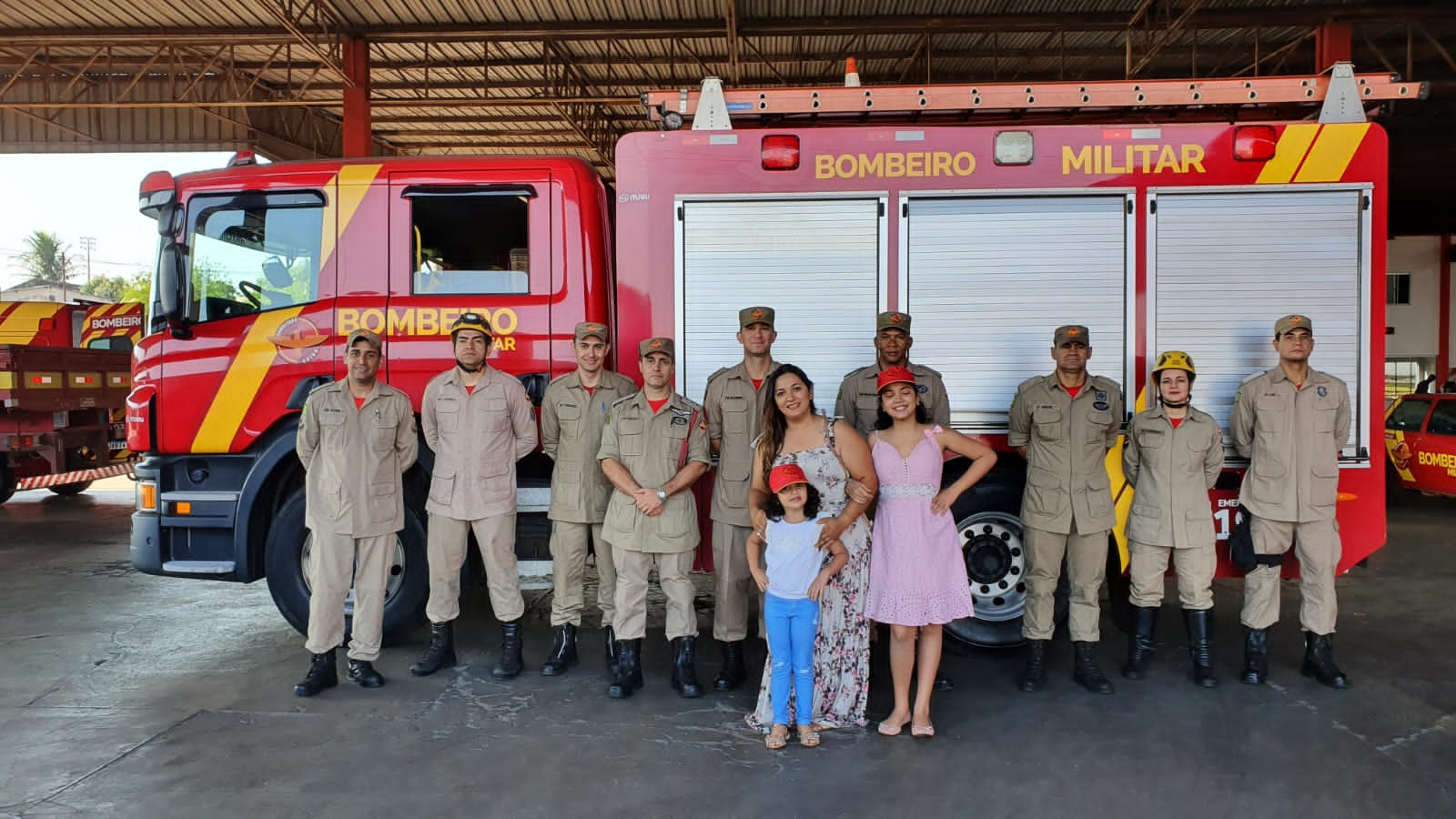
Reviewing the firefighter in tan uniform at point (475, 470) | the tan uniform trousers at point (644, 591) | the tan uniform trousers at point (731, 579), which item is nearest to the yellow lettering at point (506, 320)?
the firefighter in tan uniform at point (475, 470)

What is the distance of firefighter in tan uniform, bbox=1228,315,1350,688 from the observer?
4184 millimetres

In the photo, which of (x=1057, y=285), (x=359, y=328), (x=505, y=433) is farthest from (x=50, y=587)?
(x=1057, y=285)

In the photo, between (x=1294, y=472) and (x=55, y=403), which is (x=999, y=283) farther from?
(x=55, y=403)

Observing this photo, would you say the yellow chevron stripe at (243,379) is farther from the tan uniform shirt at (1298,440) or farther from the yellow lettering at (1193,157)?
the tan uniform shirt at (1298,440)

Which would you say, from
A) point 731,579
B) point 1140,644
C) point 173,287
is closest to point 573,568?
point 731,579

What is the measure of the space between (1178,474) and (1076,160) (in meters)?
1.60

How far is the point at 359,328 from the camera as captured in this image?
454 centimetres

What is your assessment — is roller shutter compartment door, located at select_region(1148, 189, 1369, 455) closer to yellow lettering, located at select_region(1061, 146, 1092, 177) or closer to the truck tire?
yellow lettering, located at select_region(1061, 146, 1092, 177)

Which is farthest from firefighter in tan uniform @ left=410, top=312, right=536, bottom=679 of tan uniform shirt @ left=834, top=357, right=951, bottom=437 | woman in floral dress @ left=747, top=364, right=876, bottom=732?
tan uniform shirt @ left=834, top=357, right=951, bottom=437

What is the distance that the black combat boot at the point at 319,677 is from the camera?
4.25 metres

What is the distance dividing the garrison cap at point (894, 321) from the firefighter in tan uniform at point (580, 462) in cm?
125

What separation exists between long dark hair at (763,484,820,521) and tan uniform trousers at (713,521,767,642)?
2.01 feet

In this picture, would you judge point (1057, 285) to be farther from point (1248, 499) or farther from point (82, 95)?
point (82, 95)

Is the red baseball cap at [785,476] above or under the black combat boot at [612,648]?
above
